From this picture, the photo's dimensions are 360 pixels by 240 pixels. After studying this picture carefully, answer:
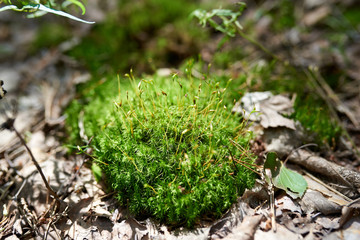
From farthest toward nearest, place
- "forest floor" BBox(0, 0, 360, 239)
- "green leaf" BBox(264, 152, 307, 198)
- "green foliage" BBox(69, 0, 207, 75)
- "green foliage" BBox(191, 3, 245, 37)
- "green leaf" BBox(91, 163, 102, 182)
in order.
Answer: "green foliage" BBox(69, 0, 207, 75) < "green foliage" BBox(191, 3, 245, 37) < "green leaf" BBox(91, 163, 102, 182) < "green leaf" BBox(264, 152, 307, 198) < "forest floor" BBox(0, 0, 360, 239)

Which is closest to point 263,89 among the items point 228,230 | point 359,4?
point 228,230

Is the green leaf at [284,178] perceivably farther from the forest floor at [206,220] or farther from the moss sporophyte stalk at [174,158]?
the moss sporophyte stalk at [174,158]

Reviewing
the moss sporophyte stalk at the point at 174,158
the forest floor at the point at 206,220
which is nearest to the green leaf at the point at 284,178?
the forest floor at the point at 206,220

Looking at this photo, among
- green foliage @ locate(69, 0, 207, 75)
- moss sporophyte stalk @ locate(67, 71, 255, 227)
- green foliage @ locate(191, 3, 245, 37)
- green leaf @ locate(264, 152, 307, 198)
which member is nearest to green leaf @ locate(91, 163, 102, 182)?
moss sporophyte stalk @ locate(67, 71, 255, 227)

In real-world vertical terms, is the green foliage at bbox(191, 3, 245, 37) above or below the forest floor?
above

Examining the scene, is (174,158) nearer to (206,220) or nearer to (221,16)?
(206,220)

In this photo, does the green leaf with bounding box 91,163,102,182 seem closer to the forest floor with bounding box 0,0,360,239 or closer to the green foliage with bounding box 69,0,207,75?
the forest floor with bounding box 0,0,360,239
